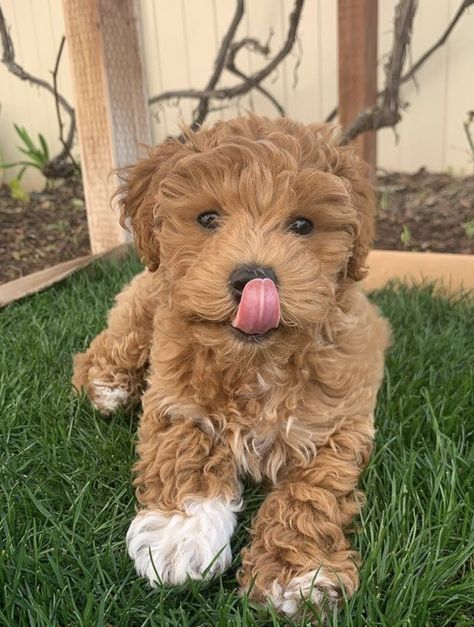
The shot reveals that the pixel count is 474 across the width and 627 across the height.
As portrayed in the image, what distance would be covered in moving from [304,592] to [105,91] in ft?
9.76

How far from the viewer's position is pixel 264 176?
1.64 metres

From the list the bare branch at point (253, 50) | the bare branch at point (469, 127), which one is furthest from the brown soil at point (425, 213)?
the bare branch at point (253, 50)

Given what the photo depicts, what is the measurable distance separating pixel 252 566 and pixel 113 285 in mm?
2265

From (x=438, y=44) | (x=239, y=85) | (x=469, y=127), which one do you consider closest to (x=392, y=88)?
(x=438, y=44)

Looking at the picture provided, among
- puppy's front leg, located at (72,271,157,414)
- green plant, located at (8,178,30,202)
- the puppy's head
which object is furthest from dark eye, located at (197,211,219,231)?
green plant, located at (8,178,30,202)

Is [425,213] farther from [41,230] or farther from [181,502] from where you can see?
[181,502]

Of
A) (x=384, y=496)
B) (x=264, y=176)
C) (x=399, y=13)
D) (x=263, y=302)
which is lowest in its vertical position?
(x=384, y=496)

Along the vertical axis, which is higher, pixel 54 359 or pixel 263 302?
pixel 263 302

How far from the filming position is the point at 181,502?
5.77 ft

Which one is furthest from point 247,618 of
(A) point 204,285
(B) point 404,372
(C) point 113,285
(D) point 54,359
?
(C) point 113,285

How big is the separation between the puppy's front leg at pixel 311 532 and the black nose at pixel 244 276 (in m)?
0.57

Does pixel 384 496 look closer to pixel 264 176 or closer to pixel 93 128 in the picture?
pixel 264 176

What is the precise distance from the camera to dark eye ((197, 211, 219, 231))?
1.71m

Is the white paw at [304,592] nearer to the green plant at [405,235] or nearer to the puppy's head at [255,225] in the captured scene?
the puppy's head at [255,225]
